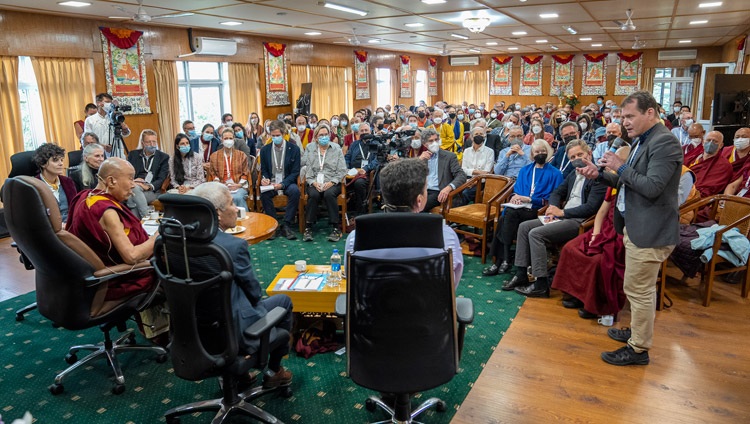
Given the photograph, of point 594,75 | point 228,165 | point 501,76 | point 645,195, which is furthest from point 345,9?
point 594,75

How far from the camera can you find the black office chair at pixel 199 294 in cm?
192

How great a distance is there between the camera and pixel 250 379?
2.75 metres

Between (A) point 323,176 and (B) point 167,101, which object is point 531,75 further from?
(A) point 323,176

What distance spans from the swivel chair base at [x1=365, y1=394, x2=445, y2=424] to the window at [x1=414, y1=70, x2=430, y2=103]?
15.4m

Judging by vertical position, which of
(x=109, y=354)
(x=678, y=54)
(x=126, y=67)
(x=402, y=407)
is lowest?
(x=109, y=354)

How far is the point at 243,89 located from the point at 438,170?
19.7 ft

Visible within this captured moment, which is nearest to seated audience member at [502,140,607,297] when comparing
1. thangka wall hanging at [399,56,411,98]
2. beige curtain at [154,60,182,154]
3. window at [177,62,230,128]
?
beige curtain at [154,60,182,154]

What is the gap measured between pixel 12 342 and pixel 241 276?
231 centimetres

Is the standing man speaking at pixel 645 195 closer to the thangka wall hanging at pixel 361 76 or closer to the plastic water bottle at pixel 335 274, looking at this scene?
the plastic water bottle at pixel 335 274

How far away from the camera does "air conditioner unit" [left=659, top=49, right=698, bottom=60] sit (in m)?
14.6

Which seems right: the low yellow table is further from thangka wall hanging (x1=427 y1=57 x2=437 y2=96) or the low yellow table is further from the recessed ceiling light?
thangka wall hanging (x1=427 y1=57 x2=437 y2=96)

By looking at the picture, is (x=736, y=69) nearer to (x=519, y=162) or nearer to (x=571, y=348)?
(x=519, y=162)

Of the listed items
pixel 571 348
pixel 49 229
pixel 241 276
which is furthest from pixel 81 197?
pixel 571 348

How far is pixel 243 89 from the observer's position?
398 inches
